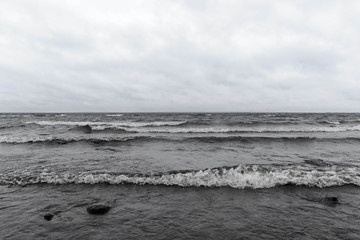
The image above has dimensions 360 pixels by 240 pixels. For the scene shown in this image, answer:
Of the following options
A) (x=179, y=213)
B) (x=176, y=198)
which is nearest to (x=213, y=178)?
(x=176, y=198)

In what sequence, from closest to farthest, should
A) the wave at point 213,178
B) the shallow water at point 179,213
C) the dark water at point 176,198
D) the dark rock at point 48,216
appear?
the shallow water at point 179,213 < the dark water at point 176,198 < the dark rock at point 48,216 < the wave at point 213,178

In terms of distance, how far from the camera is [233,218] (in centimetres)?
565

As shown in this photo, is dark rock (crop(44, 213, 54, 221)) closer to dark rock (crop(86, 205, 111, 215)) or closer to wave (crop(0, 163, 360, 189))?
dark rock (crop(86, 205, 111, 215))

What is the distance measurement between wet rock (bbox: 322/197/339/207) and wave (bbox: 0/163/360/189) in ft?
4.17

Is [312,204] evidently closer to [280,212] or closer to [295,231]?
[280,212]

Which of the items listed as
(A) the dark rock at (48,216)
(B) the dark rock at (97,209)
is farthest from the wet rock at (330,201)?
(A) the dark rock at (48,216)

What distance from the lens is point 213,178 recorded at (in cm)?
858

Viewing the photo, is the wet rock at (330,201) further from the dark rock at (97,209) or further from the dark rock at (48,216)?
the dark rock at (48,216)

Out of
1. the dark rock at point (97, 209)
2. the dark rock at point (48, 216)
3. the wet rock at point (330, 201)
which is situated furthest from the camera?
the wet rock at point (330, 201)

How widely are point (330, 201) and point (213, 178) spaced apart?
3.57 meters

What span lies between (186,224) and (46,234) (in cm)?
295

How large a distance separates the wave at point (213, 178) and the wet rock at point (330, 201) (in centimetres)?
127

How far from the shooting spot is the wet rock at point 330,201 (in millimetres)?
6445

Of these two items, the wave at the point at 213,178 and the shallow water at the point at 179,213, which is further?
the wave at the point at 213,178
